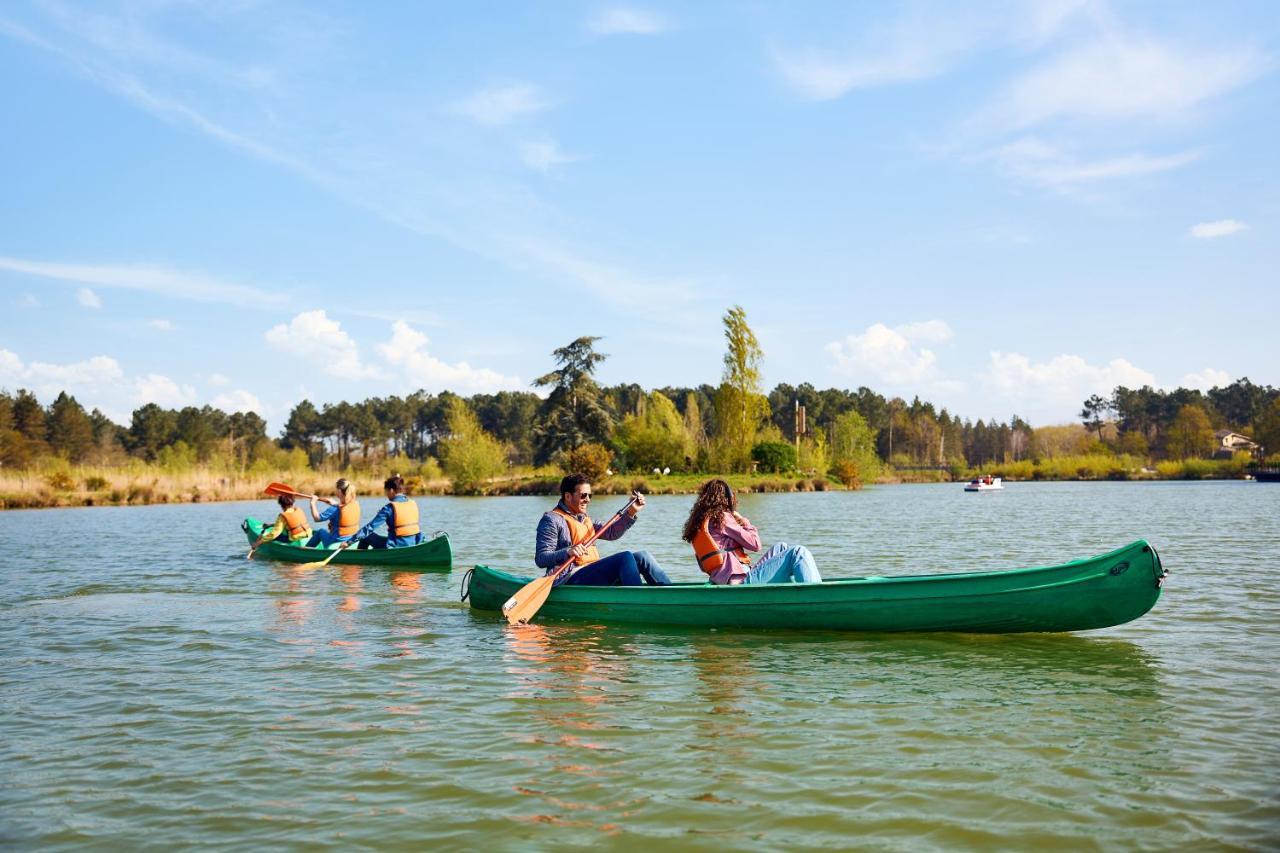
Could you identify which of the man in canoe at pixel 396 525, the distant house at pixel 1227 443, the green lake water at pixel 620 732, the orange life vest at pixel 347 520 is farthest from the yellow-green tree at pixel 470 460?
the distant house at pixel 1227 443

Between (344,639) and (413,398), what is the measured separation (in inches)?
3542

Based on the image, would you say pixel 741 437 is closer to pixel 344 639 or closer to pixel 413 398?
pixel 344 639

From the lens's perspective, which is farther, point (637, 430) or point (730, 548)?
point (637, 430)

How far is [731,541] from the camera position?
8.82 meters

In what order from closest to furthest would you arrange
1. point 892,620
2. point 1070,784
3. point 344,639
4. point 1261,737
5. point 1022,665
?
point 1070,784 → point 1261,737 → point 1022,665 → point 892,620 → point 344,639

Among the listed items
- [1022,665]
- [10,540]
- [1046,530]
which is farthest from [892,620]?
[10,540]

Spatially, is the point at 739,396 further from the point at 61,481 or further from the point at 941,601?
the point at 941,601

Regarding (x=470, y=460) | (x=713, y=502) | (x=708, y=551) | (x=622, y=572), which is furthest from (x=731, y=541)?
(x=470, y=460)

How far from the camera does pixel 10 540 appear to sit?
72.4 feet

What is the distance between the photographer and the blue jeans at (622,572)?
958cm

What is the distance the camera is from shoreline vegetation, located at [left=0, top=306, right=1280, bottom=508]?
46.0 meters

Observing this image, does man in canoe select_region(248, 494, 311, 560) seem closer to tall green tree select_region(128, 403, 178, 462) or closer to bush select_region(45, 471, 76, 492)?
bush select_region(45, 471, 76, 492)

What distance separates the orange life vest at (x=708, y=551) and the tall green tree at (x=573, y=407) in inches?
1768

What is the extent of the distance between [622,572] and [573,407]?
46016mm
